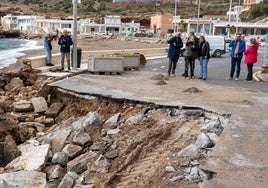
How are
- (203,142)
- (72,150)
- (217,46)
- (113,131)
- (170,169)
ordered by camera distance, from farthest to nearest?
(217,46)
(113,131)
(72,150)
(203,142)
(170,169)

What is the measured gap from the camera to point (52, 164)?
786 centimetres

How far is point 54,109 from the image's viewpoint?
38.5 feet

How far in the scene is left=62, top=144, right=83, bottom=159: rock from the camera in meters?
7.96

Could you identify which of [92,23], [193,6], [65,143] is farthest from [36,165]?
[193,6]

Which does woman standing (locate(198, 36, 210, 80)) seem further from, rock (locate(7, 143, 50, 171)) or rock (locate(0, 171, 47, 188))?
rock (locate(0, 171, 47, 188))

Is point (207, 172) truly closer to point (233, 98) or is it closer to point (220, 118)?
point (220, 118)

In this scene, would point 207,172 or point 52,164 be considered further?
point 52,164

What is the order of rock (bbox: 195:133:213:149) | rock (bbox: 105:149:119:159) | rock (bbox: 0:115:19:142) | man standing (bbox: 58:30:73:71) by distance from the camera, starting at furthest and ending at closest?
man standing (bbox: 58:30:73:71)
rock (bbox: 0:115:19:142)
rock (bbox: 105:149:119:159)
rock (bbox: 195:133:213:149)

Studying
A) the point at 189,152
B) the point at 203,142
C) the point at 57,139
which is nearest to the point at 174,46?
the point at 57,139

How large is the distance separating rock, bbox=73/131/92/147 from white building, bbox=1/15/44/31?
118m

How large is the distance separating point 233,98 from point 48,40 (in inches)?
366

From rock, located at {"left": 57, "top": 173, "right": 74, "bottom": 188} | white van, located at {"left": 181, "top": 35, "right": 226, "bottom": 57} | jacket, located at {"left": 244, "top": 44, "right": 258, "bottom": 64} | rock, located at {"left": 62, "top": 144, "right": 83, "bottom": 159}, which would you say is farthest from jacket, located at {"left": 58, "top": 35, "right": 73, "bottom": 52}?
white van, located at {"left": 181, "top": 35, "right": 226, "bottom": 57}

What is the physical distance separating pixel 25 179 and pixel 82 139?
190 cm

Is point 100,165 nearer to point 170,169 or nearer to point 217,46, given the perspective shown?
point 170,169
